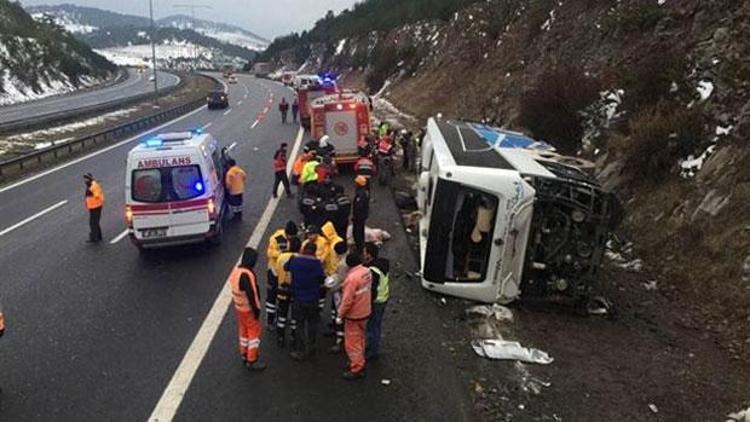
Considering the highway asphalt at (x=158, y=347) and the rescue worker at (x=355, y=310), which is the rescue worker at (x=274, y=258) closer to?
the highway asphalt at (x=158, y=347)

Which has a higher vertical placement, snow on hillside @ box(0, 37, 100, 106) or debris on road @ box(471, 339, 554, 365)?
debris on road @ box(471, 339, 554, 365)

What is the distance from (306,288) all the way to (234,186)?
24.9 feet

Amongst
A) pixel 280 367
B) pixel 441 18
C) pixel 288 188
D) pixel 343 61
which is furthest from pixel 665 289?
pixel 343 61

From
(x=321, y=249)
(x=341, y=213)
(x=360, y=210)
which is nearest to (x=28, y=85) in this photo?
(x=341, y=213)

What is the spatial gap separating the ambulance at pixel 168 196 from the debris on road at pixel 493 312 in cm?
572

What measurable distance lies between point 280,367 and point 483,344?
2.87 m

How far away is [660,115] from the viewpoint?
1417 cm

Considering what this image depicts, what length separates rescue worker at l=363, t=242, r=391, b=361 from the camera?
27.5 ft

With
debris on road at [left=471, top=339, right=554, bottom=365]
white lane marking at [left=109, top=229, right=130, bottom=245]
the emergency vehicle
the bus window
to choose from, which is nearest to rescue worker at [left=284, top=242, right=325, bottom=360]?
debris on road at [left=471, top=339, right=554, bottom=365]

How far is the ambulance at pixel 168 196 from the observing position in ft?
40.9

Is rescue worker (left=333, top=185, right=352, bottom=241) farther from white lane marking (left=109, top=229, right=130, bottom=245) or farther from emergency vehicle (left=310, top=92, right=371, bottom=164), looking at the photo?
emergency vehicle (left=310, top=92, right=371, bottom=164)

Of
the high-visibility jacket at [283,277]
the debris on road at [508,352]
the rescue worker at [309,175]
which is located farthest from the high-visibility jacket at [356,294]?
the rescue worker at [309,175]

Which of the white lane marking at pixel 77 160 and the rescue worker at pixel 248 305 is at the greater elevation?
the rescue worker at pixel 248 305

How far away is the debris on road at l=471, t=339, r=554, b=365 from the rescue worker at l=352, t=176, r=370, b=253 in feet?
14.1
